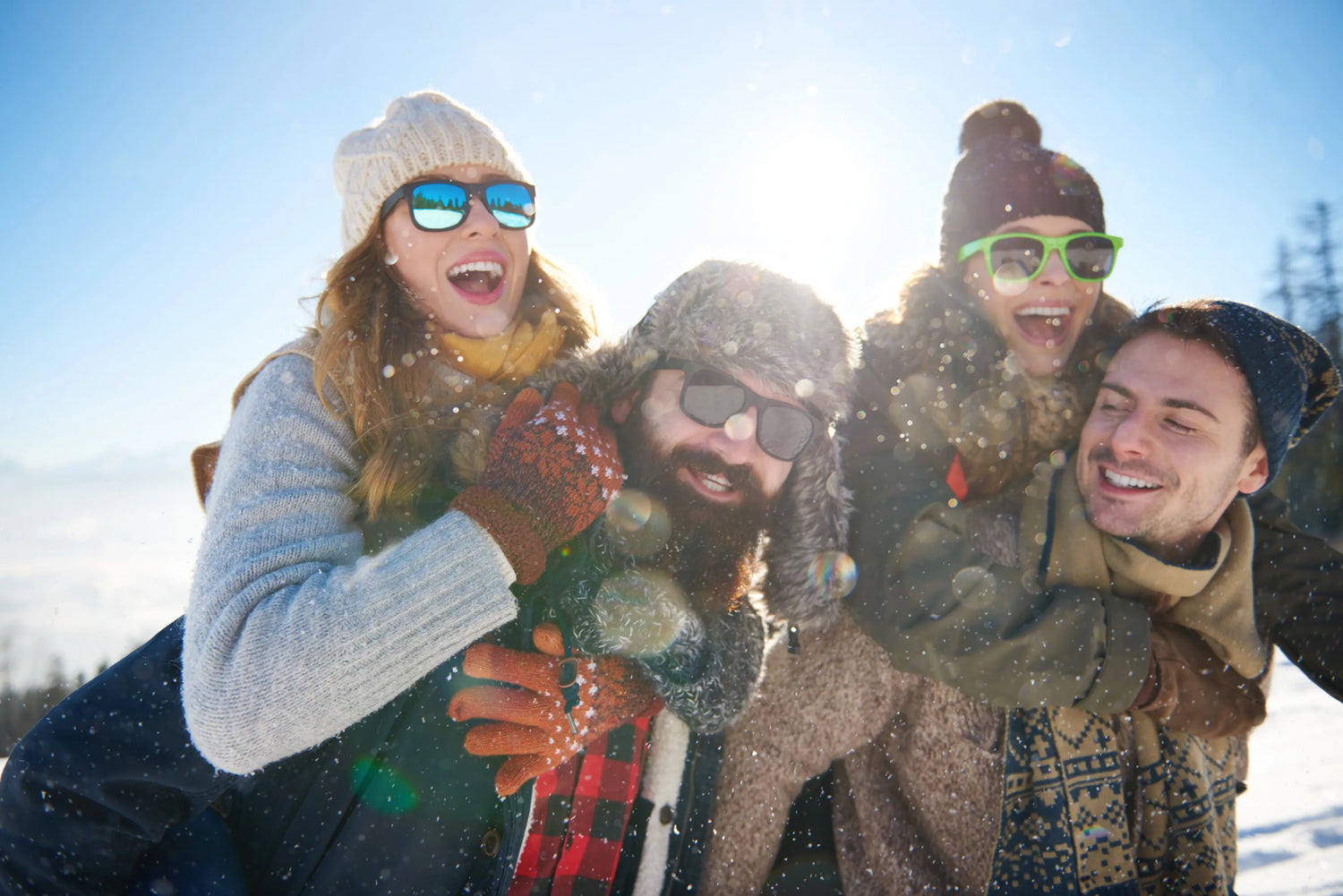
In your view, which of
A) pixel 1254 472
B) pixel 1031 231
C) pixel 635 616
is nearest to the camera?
pixel 635 616

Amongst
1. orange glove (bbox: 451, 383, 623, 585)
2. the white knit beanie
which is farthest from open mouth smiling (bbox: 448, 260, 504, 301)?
orange glove (bbox: 451, 383, 623, 585)

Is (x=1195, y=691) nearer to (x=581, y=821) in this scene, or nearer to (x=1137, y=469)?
(x=1137, y=469)

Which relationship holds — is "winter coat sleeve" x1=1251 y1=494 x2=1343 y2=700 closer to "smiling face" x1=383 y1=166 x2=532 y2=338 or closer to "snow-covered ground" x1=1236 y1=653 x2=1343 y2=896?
"snow-covered ground" x1=1236 y1=653 x2=1343 y2=896

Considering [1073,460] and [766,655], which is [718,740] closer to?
[766,655]

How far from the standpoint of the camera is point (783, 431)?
231cm

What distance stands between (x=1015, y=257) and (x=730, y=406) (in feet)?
4.96

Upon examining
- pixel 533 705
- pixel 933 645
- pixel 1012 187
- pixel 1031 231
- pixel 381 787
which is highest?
pixel 1012 187

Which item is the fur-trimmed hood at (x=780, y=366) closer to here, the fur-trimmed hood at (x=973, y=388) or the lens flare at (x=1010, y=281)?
the fur-trimmed hood at (x=973, y=388)

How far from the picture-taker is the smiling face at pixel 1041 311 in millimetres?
2809

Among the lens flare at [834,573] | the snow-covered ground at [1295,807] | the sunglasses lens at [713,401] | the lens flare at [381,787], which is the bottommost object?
the snow-covered ground at [1295,807]

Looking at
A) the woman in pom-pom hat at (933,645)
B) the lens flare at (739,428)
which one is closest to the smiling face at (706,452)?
the lens flare at (739,428)

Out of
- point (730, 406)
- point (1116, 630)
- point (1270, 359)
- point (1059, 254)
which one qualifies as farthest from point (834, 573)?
point (1059, 254)

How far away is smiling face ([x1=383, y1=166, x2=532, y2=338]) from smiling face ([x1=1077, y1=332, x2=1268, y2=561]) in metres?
2.15

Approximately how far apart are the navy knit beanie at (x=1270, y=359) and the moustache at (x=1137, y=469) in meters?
0.37
